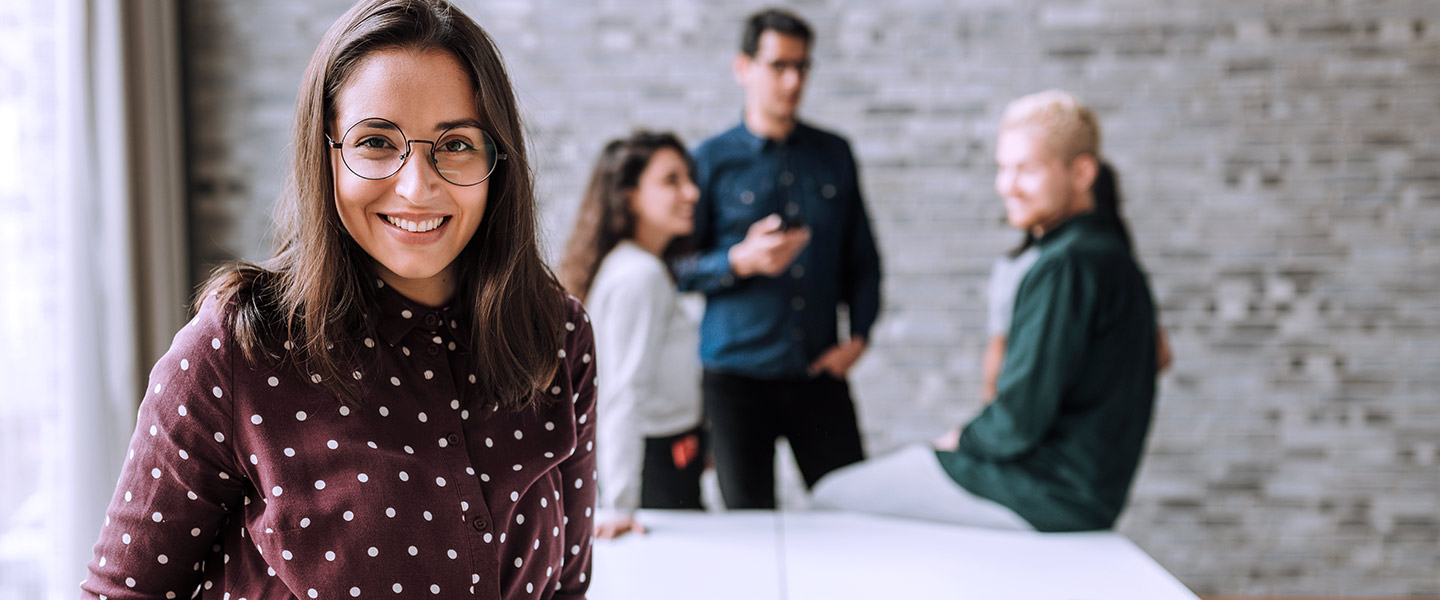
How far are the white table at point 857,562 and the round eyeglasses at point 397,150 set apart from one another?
114cm

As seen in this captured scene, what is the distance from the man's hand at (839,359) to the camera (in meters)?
3.22

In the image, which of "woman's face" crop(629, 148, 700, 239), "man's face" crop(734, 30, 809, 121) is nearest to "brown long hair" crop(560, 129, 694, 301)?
"woman's face" crop(629, 148, 700, 239)

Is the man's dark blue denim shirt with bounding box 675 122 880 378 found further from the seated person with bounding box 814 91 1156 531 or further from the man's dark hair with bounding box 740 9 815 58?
the seated person with bounding box 814 91 1156 531

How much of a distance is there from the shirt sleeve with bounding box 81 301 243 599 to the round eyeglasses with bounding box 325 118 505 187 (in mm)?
201

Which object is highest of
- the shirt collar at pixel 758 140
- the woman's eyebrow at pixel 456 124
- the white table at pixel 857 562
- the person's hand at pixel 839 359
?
the woman's eyebrow at pixel 456 124

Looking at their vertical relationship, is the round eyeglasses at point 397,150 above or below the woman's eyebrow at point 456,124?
below

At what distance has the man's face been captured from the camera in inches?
125

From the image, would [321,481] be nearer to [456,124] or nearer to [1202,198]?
[456,124]

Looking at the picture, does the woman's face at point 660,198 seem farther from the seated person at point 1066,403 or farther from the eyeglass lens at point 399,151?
the eyeglass lens at point 399,151

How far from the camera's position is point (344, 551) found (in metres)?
0.95

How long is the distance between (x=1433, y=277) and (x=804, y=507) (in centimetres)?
244

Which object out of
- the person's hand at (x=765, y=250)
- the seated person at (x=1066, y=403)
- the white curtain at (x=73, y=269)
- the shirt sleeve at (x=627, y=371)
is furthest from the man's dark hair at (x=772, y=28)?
the white curtain at (x=73, y=269)

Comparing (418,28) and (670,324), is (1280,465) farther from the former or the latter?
(418,28)

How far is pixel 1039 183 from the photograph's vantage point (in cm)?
248
